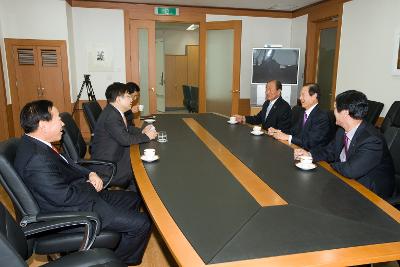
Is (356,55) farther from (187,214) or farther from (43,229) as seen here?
(43,229)

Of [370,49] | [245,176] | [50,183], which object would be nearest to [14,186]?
[50,183]

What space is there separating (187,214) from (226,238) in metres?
0.25

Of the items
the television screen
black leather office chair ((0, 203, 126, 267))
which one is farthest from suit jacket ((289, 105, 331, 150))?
the television screen

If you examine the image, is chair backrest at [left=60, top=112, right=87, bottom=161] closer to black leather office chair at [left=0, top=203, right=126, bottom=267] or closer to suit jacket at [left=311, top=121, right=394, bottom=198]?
black leather office chair at [left=0, top=203, right=126, bottom=267]

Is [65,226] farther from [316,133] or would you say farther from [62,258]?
[316,133]

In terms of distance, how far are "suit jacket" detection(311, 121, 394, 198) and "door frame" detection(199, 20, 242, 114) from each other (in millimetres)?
4517

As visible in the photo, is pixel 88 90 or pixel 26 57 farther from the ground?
pixel 26 57

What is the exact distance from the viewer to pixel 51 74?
17.5 feet

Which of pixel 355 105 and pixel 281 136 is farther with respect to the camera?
pixel 281 136

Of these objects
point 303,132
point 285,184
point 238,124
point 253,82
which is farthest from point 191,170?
point 253,82

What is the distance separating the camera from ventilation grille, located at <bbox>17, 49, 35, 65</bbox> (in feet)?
16.9

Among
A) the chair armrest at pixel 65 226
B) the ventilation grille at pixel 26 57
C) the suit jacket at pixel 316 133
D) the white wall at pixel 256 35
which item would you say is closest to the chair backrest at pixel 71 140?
the chair armrest at pixel 65 226

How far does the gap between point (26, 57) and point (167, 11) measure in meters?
2.63

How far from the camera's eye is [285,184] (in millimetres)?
1670
